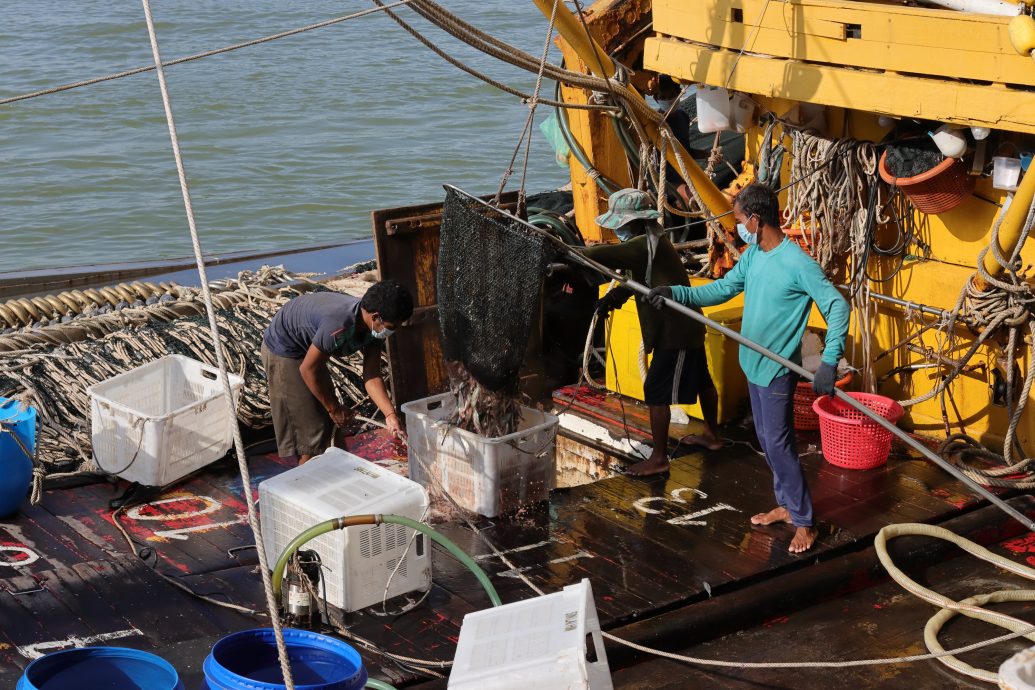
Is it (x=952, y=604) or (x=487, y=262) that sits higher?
(x=487, y=262)

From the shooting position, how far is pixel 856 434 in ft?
21.4

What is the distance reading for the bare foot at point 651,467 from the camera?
6.60m

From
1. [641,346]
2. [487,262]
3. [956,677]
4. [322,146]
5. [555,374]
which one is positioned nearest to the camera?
[956,677]

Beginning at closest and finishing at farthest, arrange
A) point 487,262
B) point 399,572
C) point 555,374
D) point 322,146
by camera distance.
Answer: point 399,572
point 487,262
point 555,374
point 322,146

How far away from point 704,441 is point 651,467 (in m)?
0.54

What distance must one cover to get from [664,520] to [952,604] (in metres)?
1.48

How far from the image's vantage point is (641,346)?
737cm

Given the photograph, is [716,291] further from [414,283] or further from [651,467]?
[414,283]

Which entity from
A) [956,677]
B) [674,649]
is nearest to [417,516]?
[674,649]

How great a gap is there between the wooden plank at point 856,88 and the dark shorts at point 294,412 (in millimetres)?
2917

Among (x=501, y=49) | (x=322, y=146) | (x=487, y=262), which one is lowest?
(x=322, y=146)

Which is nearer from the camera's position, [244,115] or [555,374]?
[555,374]

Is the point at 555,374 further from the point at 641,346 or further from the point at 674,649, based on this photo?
the point at 674,649

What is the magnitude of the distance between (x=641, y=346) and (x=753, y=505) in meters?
1.50
